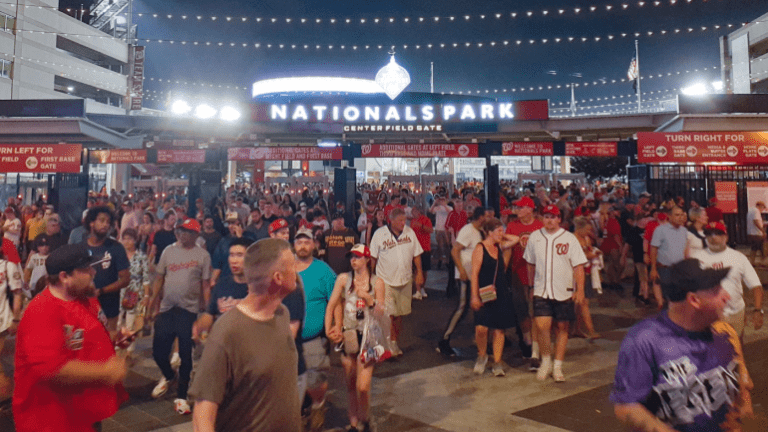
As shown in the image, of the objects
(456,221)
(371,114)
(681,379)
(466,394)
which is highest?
(371,114)

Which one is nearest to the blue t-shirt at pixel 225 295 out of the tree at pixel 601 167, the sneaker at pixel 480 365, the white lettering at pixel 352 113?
the sneaker at pixel 480 365

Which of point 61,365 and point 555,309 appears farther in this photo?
point 555,309

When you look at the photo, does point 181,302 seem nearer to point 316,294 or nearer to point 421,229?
point 316,294

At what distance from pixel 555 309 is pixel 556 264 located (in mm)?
510

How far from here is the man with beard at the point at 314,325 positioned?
4.01 meters

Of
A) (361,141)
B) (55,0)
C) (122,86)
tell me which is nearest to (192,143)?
(361,141)

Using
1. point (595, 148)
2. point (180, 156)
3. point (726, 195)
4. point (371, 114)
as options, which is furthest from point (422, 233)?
point (371, 114)

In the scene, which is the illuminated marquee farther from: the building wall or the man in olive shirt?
the building wall

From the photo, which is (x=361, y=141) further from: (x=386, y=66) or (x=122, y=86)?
(x=122, y=86)

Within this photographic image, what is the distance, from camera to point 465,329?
7.72 metres

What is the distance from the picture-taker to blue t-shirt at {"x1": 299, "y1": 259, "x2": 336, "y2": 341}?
423 centimetres

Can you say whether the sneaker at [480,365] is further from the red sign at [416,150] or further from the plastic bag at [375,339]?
the red sign at [416,150]

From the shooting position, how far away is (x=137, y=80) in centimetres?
5172

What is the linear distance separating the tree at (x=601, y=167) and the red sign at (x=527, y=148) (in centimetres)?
3274
